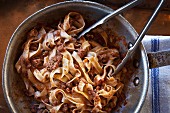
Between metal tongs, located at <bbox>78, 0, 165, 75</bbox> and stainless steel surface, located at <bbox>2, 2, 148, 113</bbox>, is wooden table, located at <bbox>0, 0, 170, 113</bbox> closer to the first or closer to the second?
stainless steel surface, located at <bbox>2, 2, 148, 113</bbox>

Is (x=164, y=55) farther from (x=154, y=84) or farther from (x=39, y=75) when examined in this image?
(x=39, y=75)

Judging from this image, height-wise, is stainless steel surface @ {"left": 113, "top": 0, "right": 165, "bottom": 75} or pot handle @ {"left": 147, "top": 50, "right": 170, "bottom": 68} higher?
stainless steel surface @ {"left": 113, "top": 0, "right": 165, "bottom": 75}

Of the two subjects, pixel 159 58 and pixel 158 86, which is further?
pixel 158 86

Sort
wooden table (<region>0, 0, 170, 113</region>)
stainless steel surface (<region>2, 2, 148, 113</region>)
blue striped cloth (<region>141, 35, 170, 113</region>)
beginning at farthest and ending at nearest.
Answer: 1. blue striped cloth (<region>141, 35, 170, 113</region>)
2. wooden table (<region>0, 0, 170, 113</region>)
3. stainless steel surface (<region>2, 2, 148, 113</region>)

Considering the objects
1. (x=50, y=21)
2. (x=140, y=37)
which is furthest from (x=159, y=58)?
(x=50, y=21)

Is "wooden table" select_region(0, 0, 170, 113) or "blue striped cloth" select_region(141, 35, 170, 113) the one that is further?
"blue striped cloth" select_region(141, 35, 170, 113)

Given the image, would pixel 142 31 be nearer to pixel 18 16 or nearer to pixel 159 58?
pixel 159 58

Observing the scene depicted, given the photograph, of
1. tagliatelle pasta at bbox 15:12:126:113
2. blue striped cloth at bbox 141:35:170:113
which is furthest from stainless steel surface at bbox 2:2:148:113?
blue striped cloth at bbox 141:35:170:113
